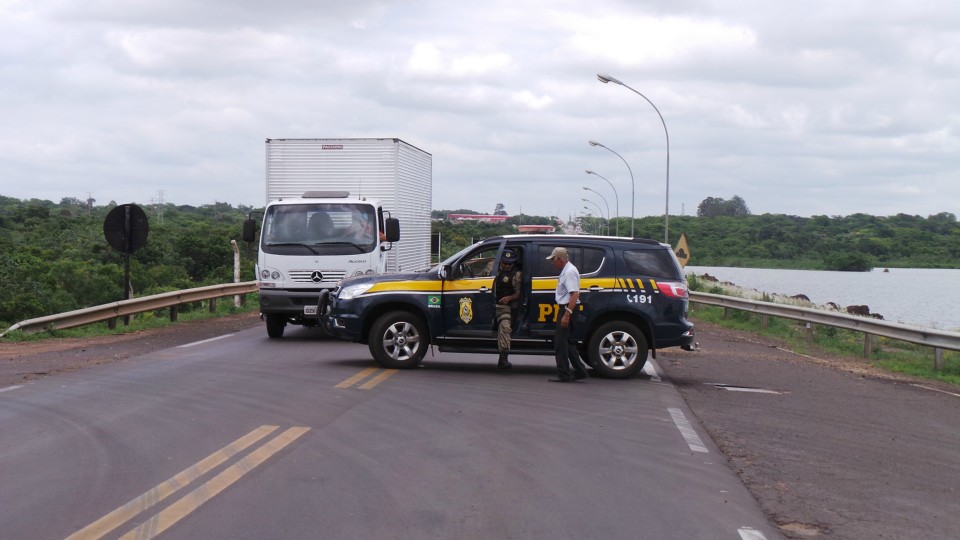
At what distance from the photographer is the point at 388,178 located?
2053cm

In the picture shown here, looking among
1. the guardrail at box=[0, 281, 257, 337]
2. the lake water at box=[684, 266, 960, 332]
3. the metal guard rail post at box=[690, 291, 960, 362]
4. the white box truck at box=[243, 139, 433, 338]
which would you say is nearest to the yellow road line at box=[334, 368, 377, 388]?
the white box truck at box=[243, 139, 433, 338]

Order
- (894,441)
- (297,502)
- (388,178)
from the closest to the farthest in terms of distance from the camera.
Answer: (297,502) < (894,441) < (388,178)

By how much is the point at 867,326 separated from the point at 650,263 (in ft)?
23.3

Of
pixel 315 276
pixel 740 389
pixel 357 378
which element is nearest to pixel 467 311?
pixel 357 378

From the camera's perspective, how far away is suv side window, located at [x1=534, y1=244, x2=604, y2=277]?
1379 centimetres

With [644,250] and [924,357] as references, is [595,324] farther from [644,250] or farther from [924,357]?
[924,357]

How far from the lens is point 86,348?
16953 mm

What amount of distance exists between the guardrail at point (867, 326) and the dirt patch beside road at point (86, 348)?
39.9 feet

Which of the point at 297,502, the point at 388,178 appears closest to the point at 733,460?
the point at 297,502

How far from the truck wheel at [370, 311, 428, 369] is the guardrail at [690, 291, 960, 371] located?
855cm

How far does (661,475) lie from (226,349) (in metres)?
10.4

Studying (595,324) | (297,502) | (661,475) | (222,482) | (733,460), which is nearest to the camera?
(297,502)

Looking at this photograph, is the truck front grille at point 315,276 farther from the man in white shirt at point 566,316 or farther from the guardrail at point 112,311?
the man in white shirt at point 566,316

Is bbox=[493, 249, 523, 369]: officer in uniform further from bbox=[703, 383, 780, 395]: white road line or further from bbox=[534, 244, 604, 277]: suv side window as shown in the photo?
bbox=[703, 383, 780, 395]: white road line
